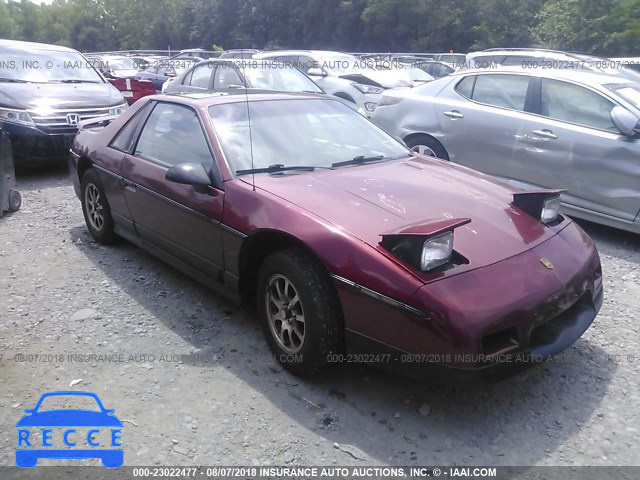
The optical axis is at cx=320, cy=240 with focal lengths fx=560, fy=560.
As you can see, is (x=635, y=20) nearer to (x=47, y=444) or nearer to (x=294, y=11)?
(x=47, y=444)

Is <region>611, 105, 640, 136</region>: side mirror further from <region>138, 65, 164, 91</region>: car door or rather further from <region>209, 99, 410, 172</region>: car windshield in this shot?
<region>138, 65, 164, 91</region>: car door

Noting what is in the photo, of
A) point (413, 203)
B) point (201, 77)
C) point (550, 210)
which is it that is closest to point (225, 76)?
point (201, 77)

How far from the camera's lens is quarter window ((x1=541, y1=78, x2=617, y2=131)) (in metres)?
5.19

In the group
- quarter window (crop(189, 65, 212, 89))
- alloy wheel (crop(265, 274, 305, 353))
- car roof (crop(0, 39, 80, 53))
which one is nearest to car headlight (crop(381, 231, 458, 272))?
alloy wheel (crop(265, 274, 305, 353))

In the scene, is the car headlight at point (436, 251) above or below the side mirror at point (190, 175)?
below

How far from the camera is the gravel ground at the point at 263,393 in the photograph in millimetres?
2590

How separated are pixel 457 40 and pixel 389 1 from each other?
6274 mm

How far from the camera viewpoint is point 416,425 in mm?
2752

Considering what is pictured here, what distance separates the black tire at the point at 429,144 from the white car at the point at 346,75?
157 inches

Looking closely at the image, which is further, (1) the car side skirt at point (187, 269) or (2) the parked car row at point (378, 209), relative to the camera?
(1) the car side skirt at point (187, 269)

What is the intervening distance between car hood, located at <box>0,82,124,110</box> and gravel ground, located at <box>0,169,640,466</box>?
3.83 metres

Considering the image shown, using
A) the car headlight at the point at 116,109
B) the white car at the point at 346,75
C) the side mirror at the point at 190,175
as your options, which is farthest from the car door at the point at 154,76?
the side mirror at the point at 190,175

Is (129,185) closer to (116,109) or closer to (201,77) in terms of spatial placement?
(116,109)

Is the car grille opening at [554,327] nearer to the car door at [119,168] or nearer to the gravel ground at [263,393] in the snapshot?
the gravel ground at [263,393]
